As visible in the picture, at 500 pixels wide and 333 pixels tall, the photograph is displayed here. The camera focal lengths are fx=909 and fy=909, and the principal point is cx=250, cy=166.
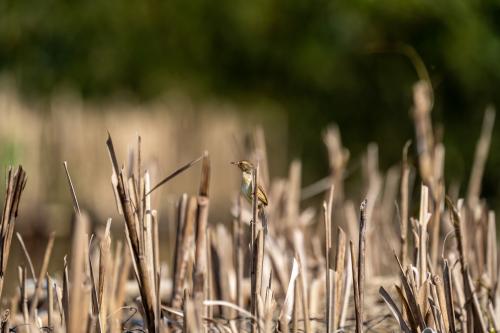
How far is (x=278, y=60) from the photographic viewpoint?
33.2 ft

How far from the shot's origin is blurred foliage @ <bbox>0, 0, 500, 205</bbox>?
21.8 feet

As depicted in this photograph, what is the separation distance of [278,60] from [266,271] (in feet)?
27.7

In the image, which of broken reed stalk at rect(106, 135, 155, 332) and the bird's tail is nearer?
broken reed stalk at rect(106, 135, 155, 332)

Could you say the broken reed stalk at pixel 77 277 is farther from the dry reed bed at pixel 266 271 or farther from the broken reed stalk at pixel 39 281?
the broken reed stalk at pixel 39 281

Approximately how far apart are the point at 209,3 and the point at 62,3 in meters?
1.73

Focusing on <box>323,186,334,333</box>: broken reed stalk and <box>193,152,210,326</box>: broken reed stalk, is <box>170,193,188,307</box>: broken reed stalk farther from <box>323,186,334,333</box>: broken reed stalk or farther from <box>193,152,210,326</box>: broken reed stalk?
<box>323,186,334,333</box>: broken reed stalk

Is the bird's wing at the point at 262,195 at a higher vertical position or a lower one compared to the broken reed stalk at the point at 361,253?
higher

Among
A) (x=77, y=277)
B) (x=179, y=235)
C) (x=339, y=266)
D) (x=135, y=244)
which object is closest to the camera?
(x=77, y=277)

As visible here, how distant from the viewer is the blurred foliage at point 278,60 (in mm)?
6633

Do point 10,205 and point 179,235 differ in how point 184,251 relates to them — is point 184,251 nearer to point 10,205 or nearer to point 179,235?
point 179,235

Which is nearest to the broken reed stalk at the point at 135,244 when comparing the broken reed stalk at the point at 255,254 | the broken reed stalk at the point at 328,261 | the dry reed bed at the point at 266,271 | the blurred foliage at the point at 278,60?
the dry reed bed at the point at 266,271

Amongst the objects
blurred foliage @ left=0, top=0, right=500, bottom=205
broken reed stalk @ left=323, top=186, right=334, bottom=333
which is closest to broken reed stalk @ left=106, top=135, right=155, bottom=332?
broken reed stalk @ left=323, top=186, right=334, bottom=333

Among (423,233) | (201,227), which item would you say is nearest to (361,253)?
(423,233)

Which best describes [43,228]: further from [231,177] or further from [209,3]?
[209,3]
